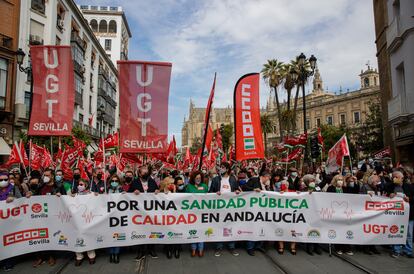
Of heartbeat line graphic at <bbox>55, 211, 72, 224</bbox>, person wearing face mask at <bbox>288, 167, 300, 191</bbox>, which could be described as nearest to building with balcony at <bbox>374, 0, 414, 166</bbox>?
person wearing face mask at <bbox>288, 167, 300, 191</bbox>

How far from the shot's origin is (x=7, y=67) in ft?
70.6

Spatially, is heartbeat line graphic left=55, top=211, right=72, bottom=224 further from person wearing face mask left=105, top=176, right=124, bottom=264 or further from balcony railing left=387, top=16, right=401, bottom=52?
balcony railing left=387, top=16, right=401, bottom=52

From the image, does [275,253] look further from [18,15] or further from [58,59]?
[18,15]

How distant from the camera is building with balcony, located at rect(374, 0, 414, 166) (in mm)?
14242

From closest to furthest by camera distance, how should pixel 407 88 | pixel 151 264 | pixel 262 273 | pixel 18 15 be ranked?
pixel 262 273
pixel 151 264
pixel 407 88
pixel 18 15

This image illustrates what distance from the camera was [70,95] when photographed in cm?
791

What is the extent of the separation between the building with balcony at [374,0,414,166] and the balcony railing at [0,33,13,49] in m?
24.9

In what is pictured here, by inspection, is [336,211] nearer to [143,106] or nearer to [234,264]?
[234,264]

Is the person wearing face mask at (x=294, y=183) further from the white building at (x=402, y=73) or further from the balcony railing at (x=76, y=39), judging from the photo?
the balcony railing at (x=76, y=39)

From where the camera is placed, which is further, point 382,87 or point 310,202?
point 382,87

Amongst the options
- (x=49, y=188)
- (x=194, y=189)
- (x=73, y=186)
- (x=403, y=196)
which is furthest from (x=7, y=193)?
(x=403, y=196)

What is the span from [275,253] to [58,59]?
23.7 feet

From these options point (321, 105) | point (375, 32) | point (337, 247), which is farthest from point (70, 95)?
point (321, 105)

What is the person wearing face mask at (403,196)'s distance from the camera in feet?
21.3
